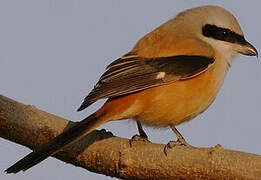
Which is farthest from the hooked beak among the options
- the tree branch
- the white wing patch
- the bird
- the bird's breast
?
the tree branch

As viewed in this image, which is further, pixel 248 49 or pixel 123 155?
pixel 248 49

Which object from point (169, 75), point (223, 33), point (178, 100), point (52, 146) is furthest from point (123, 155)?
point (223, 33)

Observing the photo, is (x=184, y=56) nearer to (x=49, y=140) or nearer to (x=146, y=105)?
(x=146, y=105)

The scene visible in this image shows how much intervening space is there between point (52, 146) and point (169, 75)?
1162 millimetres

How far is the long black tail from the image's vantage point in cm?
271

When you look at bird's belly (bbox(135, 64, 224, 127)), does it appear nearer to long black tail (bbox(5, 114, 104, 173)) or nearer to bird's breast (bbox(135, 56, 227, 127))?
bird's breast (bbox(135, 56, 227, 127))

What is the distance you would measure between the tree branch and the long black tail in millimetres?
131

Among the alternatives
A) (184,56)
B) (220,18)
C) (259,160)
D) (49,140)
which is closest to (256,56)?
(220,18)

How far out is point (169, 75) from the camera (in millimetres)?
3512

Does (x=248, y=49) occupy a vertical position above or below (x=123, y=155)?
above

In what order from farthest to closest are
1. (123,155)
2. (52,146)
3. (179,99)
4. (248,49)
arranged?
(248,49), (179,99), (123,155), (52,146)

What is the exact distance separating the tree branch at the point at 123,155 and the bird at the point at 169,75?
6.1 inches

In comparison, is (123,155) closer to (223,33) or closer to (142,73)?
(142,73)

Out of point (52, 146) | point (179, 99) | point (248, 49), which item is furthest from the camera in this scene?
point (248, 49)
